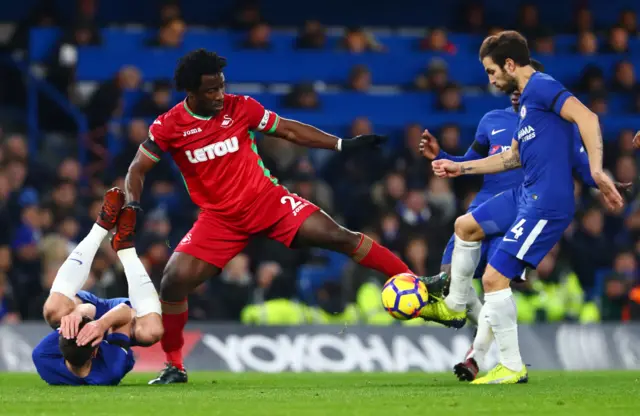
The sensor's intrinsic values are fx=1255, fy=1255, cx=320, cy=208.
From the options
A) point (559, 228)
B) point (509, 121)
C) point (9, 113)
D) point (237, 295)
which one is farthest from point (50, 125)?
point (559, 228)

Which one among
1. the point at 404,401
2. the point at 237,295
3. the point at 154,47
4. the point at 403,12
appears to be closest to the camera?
the point at 404,401

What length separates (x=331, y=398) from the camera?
25.4ft

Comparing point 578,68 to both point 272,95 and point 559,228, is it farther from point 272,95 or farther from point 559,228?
point 559,228

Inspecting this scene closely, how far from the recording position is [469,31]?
18266 millimetres

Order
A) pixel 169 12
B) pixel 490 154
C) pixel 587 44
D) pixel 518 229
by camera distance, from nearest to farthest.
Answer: pixel 518 229, pixel 490 154, pixel 169 12, pixel 587 44

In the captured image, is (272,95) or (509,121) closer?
(509,121)

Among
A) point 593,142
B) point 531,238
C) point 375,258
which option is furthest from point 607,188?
point 375,258

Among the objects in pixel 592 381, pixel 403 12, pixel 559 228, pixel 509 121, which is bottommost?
pixel 592 381

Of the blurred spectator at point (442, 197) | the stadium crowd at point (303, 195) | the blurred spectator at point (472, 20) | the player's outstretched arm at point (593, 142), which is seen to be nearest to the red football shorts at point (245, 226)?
the player's outstretched arm at point (593, 142)

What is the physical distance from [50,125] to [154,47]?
5.98ft

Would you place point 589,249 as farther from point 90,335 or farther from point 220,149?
point 90,335

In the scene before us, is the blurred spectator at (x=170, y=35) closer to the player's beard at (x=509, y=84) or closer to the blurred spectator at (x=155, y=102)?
the blurred spectator at (x=155, y=102)

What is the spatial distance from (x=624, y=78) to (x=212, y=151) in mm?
9329

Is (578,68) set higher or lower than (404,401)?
higher
